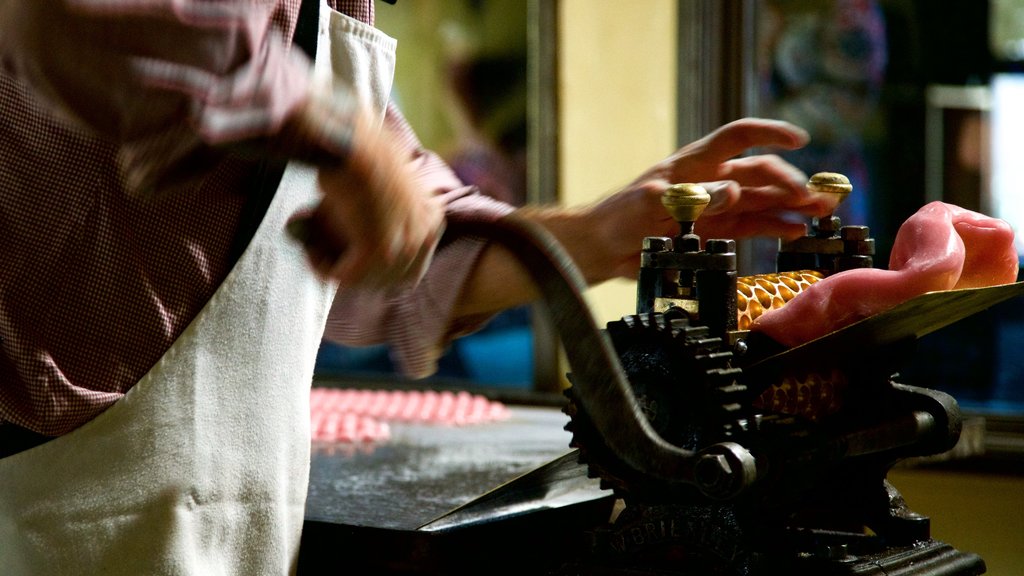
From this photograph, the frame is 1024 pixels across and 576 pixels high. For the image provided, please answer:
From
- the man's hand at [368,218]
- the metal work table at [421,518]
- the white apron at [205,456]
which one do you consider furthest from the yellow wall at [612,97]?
the man's hand at [368,218]

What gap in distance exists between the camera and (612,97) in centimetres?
389

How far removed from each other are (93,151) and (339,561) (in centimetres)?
62

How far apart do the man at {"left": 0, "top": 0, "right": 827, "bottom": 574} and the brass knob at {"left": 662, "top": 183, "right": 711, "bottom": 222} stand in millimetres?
158

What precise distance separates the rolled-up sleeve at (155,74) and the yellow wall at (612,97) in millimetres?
3035

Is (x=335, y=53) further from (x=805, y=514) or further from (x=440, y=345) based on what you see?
(x=805, y=514)

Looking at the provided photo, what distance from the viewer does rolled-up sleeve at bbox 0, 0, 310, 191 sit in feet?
2.58

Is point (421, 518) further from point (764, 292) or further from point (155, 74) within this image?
point (155, 74)

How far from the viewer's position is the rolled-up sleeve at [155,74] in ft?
2.58

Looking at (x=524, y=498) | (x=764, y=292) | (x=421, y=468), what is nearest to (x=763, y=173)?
(x=764, y=292)

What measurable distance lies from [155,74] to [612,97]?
320cm

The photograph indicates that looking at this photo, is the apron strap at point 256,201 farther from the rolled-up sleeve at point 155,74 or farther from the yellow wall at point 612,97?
the yellow wall at point 612,97

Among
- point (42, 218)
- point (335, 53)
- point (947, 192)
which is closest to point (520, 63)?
point (947, 192)

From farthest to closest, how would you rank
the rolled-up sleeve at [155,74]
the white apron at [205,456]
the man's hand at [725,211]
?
the man's hand at [725,211] < the white apron at [205,456] < the rolled-up sleeve at [155,74]

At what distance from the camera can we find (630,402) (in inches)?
34.5
